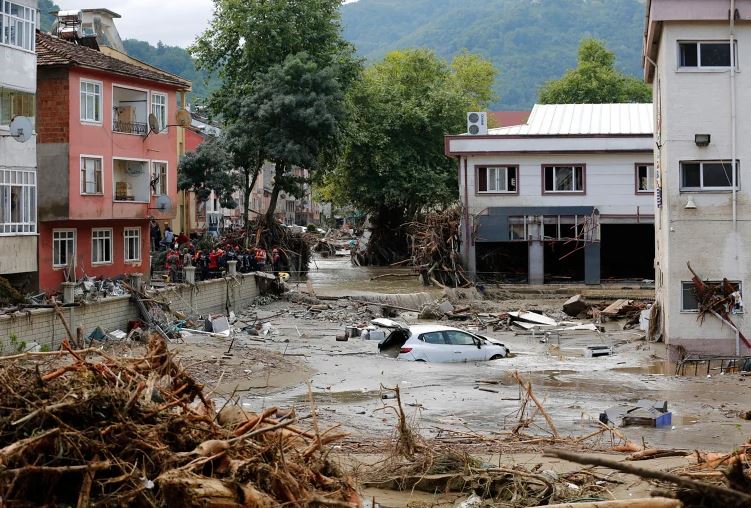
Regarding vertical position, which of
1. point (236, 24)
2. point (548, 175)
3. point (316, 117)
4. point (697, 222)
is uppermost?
point (236, 24)

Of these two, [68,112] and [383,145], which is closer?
[68,112]

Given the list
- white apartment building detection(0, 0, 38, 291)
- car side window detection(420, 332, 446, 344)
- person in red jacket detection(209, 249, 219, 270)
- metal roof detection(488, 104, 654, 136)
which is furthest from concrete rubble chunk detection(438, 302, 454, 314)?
white apartment building detection(0, 0, 38, 291)

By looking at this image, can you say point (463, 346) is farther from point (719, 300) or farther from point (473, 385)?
point (719, 300)

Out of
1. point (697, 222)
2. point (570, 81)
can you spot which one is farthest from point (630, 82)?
point (697, 222)

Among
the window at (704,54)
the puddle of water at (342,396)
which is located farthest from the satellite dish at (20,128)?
the window at (704,54)

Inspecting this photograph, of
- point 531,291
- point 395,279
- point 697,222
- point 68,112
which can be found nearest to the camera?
point 697,222

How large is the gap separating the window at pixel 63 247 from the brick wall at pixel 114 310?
472 centimetres

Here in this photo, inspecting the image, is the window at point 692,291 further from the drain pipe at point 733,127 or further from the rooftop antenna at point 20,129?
the rooftop antenna at point 20,129

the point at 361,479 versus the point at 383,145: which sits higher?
the point at 383,145

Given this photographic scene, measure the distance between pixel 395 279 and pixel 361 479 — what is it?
40.8 m

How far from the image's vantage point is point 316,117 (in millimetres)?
51344

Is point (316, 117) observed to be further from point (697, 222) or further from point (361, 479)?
point (361, 479)

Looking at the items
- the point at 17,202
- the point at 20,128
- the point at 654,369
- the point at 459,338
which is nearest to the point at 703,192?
the point at 654,369

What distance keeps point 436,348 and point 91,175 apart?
628 inches
